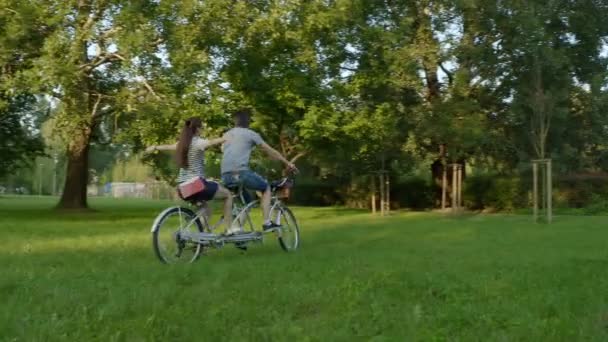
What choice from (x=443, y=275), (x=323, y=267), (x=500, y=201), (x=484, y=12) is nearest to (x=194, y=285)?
(x=323, y=267)

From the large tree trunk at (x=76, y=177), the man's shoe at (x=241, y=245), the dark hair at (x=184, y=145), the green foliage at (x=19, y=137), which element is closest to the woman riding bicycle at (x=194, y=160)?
Result: the dark hair at (x=184, y=145)

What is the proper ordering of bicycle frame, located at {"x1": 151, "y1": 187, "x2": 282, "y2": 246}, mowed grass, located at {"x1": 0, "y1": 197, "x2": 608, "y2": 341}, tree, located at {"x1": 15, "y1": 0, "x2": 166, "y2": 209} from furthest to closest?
1. tree, located at {"x1": 15, "y1": 0, "x2": 166, "y2": 209}
2. bicycle frame, located at {"x1": 151, "y1": 187, "x2": 282, "y2": 246}
3. mowed grass, located at {"x1": 0, "y1": 197, "x2": 608, "y2": 341}

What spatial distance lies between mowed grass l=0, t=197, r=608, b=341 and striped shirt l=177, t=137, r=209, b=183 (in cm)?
108

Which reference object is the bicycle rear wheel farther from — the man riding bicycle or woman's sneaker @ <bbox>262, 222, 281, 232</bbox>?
woman's sneaker @ <bbox>262, 222, 281, 232</bbox>

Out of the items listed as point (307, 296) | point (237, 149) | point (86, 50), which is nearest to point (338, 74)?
point (86, 50)

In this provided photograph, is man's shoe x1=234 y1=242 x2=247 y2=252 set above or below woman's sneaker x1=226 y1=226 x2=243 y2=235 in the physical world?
below

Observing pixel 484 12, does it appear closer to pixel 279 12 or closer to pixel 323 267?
pixel 279 12

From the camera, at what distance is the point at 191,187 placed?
8.55m

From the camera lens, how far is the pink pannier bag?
8547 mm

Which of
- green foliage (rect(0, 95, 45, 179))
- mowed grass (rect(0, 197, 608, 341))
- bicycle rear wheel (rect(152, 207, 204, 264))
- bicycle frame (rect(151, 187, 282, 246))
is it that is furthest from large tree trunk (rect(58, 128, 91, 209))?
bicycle rear wheel (rect(152, 207, 204, 264))

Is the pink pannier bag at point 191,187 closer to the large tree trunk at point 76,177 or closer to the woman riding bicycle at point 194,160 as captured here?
the woman riding bicycle at point 194,160

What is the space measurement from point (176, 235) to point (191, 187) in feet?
2.02

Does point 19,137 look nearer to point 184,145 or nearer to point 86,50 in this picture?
point 86,50

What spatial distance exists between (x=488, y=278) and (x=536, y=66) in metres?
16.6
